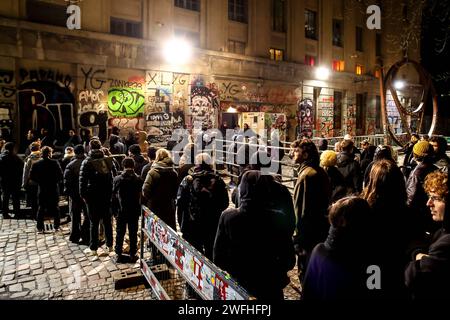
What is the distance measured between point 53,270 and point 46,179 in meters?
2.57

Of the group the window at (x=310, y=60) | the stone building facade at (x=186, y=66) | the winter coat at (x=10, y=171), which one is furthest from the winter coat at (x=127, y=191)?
the window at (x=310, y=60)

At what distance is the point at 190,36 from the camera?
2014 cm

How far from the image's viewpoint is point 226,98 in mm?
21250

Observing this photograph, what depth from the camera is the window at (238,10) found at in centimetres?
2203

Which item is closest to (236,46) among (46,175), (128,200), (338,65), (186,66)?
(186,66)

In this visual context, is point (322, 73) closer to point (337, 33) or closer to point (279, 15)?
point (337, 33)

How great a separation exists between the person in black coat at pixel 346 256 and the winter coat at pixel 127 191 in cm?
461

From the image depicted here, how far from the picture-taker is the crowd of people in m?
2.31

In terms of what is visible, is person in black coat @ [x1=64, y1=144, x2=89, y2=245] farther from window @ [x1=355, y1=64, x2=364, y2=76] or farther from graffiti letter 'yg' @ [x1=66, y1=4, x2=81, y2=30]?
window @ [x1=355, y1=64, x2=364, y2=76]

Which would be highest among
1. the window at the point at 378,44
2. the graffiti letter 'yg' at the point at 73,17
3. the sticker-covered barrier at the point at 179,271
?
the window at the point at 378,44

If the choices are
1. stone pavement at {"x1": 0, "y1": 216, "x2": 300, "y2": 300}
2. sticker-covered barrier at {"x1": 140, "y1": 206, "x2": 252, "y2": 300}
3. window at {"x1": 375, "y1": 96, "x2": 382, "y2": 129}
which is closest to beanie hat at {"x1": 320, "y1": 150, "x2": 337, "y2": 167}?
stone pavement at {"x1": 0, "y1": 216, "x2": 300, "y2": 300}

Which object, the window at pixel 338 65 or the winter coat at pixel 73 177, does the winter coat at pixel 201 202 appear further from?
the window at pixel 338 65

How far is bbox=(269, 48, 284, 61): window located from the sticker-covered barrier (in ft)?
65.7

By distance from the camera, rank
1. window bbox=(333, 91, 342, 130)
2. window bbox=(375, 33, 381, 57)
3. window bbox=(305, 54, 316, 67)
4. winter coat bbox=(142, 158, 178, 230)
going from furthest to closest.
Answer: window bbox=(375, 33, 381, 57) → window bbox=(333, 91, 342, 130) → window bbox=(305, 54, 316, 67) → winter coat bbox=(142, 158, 178, 230)
